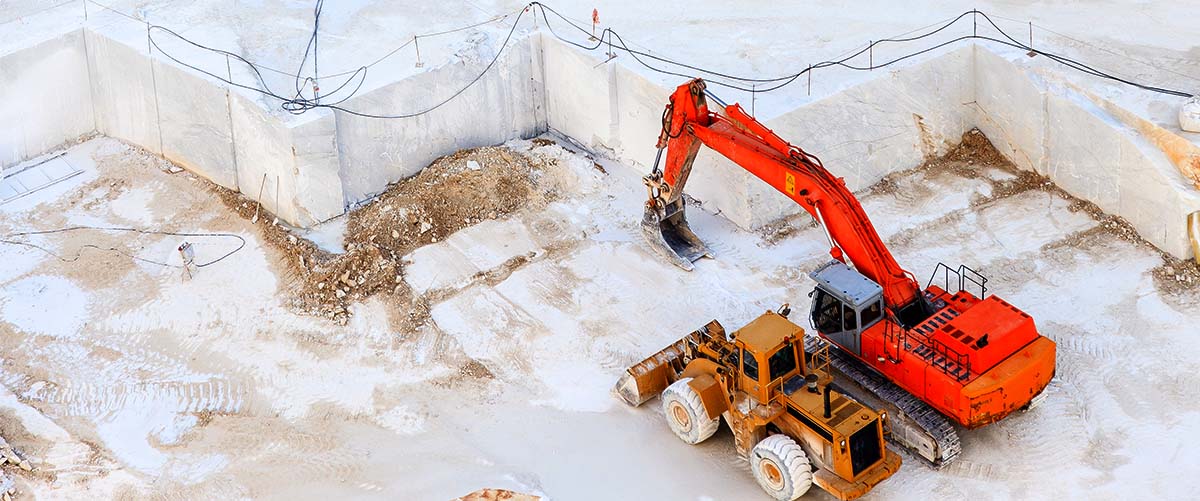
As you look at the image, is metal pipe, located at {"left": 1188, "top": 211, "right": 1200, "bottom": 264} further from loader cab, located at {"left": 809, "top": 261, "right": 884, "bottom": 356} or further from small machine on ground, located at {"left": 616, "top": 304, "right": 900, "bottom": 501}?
small machine on ground, located at {"left": 616, "top": 304, "right": 900, "bottom": 501}

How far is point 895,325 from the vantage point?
17938 mm

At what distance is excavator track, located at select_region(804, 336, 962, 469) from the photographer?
56.4ft

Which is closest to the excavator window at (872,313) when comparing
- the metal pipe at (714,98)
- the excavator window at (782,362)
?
the excavator window at (782,362)

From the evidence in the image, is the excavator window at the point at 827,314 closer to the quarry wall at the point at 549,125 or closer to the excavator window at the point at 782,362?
the excavator window at the point at 782,362

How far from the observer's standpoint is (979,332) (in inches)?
685

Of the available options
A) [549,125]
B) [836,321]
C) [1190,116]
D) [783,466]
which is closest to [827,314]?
[836,321]

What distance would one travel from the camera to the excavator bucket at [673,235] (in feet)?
69.7

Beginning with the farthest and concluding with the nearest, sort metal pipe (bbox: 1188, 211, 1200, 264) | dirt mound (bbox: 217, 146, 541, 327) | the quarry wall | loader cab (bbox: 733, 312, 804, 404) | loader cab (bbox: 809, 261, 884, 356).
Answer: the quarry wall, dirt mound (bbox: 217, 146, 541, 327), metal pipe (bbox: 1188, 211, 1200, 264), loader cab (bbox: 809, 261, 884, 356), loader cab (bbox: 733, 312, 804, 404)

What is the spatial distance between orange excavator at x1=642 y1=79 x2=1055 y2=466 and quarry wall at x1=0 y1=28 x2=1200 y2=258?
2081 millimetres

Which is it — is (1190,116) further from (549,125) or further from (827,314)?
(549,125)

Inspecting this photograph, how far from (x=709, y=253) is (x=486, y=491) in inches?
211

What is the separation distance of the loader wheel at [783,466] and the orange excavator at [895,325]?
1.48 metres

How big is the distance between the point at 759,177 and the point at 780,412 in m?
3.57

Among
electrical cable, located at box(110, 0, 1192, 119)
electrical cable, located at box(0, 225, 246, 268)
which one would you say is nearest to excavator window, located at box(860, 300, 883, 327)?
electrical cable, located at box(110, 0, 1192, 119)
